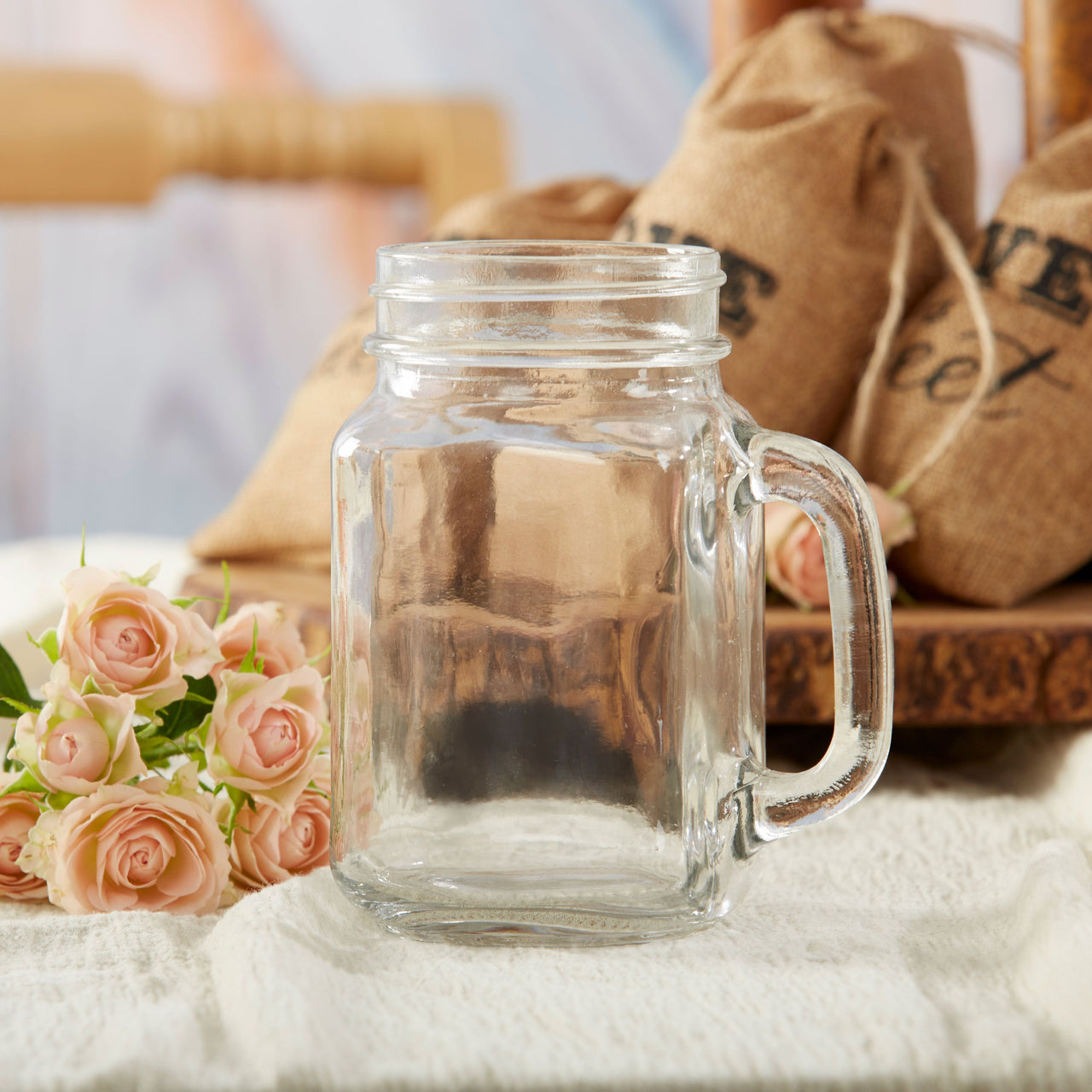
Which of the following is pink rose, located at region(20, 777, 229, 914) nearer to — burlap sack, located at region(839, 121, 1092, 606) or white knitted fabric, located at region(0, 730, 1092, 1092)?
white knitted fabric, located at region(0, 730, 1092, 1092)

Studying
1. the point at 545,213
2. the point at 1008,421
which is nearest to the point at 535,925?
the point at 1008,421

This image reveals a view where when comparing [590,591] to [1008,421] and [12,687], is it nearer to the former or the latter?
[12,687]

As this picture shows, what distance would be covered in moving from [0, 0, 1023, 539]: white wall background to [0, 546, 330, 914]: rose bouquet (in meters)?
1.46

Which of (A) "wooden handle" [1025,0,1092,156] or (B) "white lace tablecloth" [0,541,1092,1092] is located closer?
(B) "white lace tablecloth" [0,541,1092,1092]

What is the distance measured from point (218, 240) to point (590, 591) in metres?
1.61

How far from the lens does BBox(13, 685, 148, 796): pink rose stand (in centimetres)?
51

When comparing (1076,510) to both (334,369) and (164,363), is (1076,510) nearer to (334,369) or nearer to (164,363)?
(334,369)

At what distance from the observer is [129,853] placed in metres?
0.51

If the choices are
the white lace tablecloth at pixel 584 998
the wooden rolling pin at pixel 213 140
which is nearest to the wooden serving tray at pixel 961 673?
the white lace tablecloth at pixel 584 998

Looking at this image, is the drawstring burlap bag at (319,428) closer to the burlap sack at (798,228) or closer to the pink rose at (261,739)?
the burlap sack at (798,228)

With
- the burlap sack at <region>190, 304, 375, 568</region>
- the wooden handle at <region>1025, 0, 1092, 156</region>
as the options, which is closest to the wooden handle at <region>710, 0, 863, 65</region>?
the wooden handle at <region>1025, 0, 1092, 156</region>

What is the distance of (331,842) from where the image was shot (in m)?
0.51

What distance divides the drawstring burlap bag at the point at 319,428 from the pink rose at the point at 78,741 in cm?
41

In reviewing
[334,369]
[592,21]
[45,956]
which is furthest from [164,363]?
[45,956]
